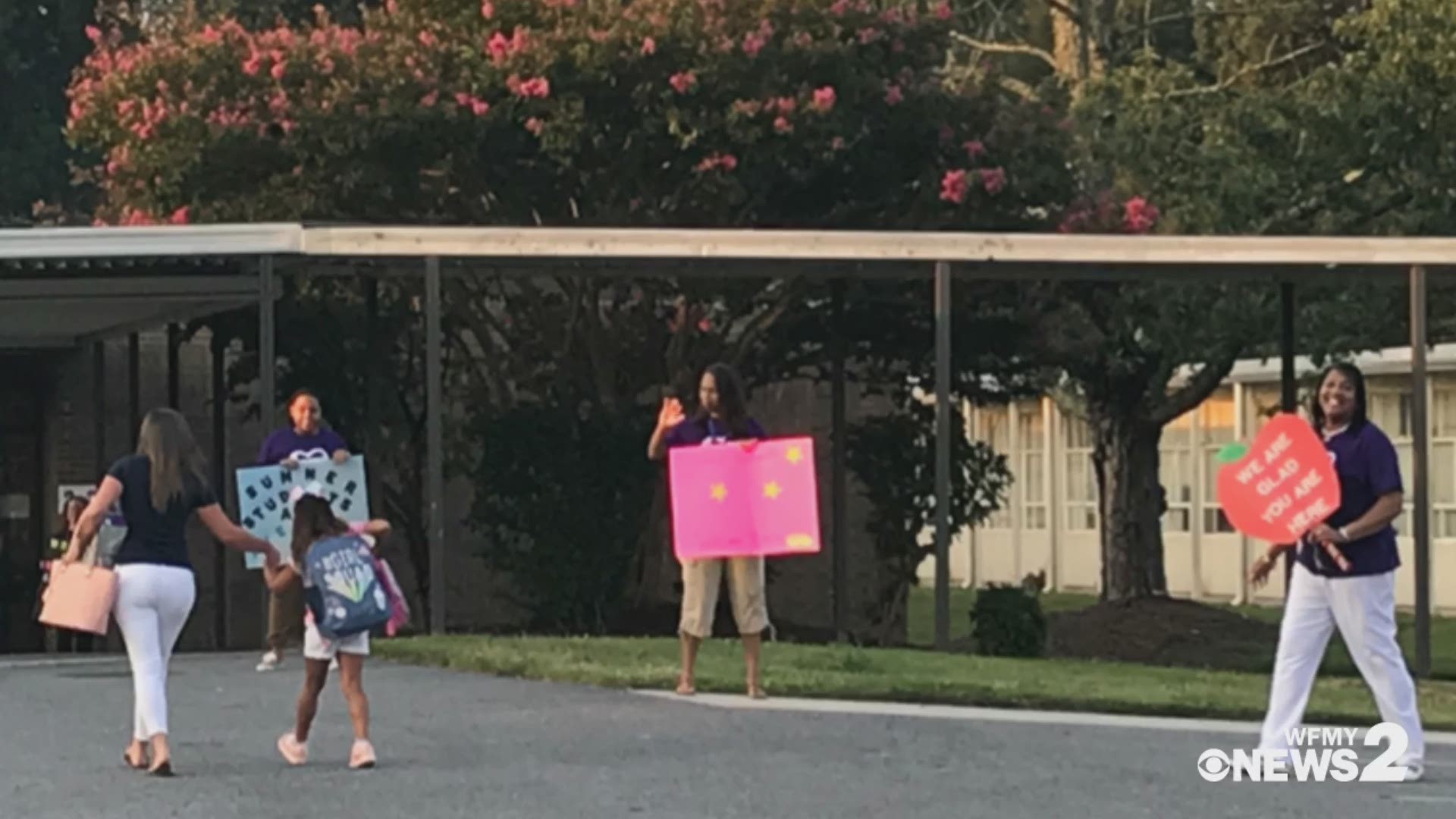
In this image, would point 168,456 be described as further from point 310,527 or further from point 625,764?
point 625,764

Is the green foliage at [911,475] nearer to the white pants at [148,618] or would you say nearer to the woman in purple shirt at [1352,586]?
the woman in purple shirt at [1352,586]

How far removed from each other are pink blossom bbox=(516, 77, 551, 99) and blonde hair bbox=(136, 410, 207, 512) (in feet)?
33.1

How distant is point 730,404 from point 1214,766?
135 inches

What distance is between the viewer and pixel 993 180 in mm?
20625

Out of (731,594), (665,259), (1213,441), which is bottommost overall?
(731,594)

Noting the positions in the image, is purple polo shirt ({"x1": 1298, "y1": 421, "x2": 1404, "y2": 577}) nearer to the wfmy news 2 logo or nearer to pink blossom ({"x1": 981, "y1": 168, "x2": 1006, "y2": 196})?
the wfmy news 2 logo

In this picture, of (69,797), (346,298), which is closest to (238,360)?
(346,298)

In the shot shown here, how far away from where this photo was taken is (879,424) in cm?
2248

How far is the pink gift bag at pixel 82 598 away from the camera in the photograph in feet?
32.8

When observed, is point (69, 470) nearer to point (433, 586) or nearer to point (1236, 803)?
point (433, 586)

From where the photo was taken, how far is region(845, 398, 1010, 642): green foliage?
22.3 m

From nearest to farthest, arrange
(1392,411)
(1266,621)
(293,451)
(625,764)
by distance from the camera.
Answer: (625,764), (293,451), (1266,621), (1392,411)

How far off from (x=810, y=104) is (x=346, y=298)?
476 centimetres

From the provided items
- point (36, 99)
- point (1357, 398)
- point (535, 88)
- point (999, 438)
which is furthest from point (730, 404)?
A: point (999, 438)
